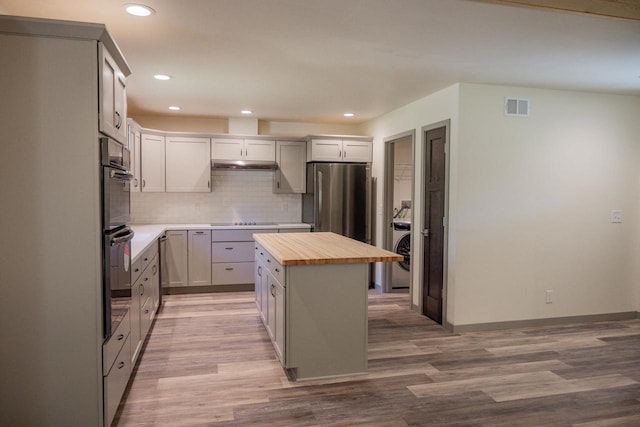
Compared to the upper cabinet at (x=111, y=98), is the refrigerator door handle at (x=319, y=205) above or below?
below

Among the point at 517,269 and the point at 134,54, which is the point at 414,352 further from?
the point at 134,54

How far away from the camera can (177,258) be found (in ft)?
18.4

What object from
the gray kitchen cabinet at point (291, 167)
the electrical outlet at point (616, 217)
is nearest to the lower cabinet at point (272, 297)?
the gray kitchen cabinet at point (291, 167)

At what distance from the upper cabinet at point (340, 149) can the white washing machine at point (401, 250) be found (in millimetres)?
1076

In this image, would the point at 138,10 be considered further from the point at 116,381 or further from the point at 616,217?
the point at 616,217

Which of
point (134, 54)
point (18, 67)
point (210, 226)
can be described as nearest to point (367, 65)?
point (134, 54)

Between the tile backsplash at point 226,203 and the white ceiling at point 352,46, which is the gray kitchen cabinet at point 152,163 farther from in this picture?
the white ceiling at point 352,46

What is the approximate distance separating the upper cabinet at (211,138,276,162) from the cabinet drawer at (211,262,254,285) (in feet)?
4.88

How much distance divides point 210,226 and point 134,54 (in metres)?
2.82

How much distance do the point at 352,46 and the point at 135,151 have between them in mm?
3373

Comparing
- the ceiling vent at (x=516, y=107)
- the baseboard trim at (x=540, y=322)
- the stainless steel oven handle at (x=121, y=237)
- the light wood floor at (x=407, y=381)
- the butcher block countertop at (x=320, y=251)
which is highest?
the ceiling vent at (x=516, y=107)

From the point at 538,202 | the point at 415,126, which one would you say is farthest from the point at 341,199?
the point at 538,202

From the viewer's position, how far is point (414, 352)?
3.66m

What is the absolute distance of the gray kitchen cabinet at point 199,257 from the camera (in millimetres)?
5652
